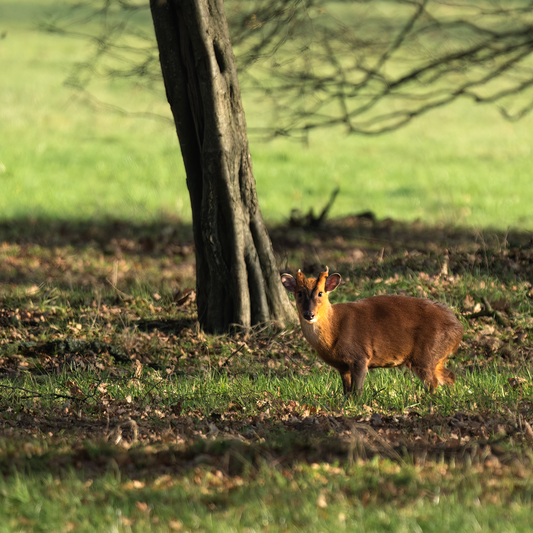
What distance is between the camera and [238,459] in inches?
200

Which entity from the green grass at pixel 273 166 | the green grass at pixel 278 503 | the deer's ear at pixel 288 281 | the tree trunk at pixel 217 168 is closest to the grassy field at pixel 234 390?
the green grass at pixel 278 503

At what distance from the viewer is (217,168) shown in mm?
8938

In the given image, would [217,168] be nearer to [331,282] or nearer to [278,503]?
[331,282]

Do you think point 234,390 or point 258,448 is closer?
point 258,448

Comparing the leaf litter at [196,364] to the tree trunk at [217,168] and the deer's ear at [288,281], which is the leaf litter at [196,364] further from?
the deer's ear at [288,281]

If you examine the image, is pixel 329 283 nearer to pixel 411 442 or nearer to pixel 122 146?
pixel 411 442

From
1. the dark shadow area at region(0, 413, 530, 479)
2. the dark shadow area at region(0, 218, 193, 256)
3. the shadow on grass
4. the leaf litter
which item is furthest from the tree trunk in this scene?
the dark shadow area at region(0, 218, 193, 256)

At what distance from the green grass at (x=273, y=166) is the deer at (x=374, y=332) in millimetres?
5668

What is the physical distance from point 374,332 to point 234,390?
1.43 metres

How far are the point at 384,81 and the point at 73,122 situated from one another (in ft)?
68.7

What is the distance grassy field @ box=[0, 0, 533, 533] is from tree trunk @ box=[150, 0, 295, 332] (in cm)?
48

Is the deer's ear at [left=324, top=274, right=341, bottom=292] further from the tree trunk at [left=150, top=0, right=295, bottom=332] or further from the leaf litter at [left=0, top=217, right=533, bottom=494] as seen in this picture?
the tree trunk at [left=150, top=0, right=295, bottom=332]

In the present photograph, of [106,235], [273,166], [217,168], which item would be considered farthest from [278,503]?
[273,166]

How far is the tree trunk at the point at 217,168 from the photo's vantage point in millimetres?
8852
